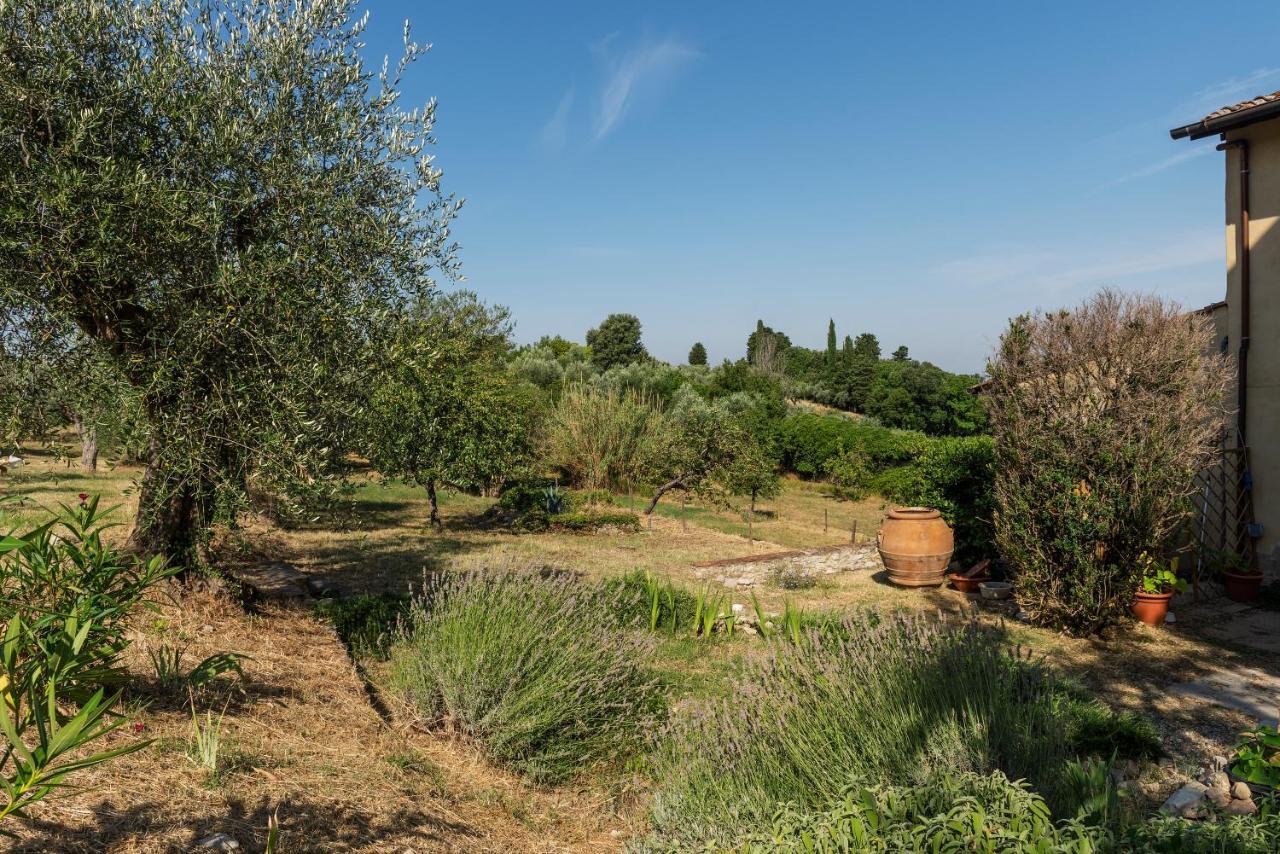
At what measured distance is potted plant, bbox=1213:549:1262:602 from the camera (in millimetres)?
9359

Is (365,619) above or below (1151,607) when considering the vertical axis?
below

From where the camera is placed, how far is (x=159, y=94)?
5.81 meters

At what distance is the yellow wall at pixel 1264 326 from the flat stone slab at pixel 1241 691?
376 centimetres

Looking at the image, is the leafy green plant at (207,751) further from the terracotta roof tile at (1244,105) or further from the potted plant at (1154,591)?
the terracotta roof tile at (1244,105)

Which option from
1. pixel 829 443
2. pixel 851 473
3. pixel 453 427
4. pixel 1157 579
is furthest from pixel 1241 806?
pixel 829 443

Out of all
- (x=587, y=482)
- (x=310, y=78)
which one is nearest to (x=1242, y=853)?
(x=310, y=78)

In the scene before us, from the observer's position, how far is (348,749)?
14.3 ft

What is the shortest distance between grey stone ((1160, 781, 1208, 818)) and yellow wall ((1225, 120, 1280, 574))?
7.12 meters

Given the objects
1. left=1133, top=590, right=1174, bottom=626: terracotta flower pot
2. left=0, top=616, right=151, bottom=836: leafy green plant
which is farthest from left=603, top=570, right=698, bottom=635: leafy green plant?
left=0, top=616, right=151, bottom=836: leafy green plant

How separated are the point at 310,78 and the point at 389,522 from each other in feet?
37.9

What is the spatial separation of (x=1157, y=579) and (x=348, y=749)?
27.8 feet

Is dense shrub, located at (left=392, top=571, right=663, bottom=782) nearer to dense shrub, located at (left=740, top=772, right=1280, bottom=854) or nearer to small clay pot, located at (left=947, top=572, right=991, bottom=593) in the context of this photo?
dense shrub, located at (left=740, top=772, right=1280, bottom=854)

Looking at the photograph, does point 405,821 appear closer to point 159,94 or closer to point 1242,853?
point 1242,853

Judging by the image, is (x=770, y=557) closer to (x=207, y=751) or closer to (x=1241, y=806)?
(x=1241, y=806)
